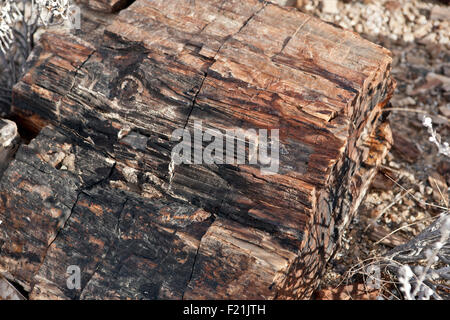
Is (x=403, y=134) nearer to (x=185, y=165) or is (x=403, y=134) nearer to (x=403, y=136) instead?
(x=403, y=136)

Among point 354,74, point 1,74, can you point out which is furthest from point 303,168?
point 1,74

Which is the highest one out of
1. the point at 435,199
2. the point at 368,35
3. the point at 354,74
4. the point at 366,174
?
the point at 354,74

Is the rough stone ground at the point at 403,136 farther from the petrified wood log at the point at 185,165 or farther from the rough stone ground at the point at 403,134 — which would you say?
the petrified wood log at the point at 185,165

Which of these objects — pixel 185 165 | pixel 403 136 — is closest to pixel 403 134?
pixel 403 136

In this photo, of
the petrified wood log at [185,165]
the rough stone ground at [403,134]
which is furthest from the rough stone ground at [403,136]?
the petrified wood log at [185,165]

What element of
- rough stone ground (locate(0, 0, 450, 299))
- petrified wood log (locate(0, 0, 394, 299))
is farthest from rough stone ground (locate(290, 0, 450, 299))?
petrified wood log (locate(0, 0, 394, 299))
